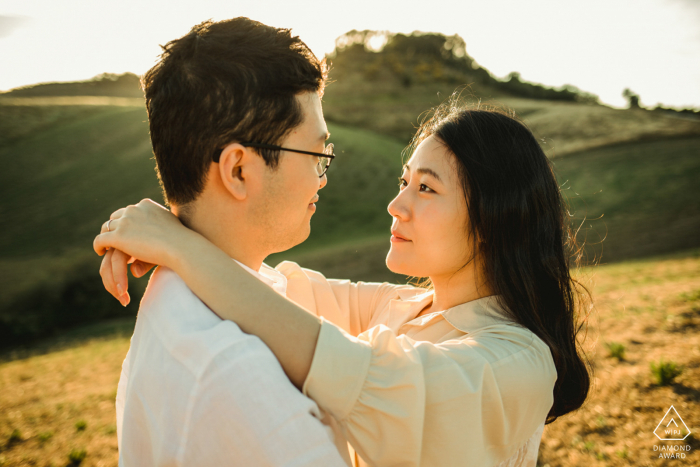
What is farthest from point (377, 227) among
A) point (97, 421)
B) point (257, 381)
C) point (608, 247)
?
point (257, 381)

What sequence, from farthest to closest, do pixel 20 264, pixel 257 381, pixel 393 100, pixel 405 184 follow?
pixel 393 100 < pixel 20 264 < pixel 405 184 < pixel 257 381

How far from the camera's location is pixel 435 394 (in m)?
1.38

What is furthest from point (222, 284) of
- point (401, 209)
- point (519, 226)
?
point (519, 226)

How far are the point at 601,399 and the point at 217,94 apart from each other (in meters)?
5.04

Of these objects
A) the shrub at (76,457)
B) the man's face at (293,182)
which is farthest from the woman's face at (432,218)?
the shrub at (76,457)

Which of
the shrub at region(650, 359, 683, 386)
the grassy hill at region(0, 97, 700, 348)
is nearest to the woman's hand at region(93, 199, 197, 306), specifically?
the shrub at region(650, 359, 683, 386)

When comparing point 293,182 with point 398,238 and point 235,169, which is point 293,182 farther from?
point 398,238

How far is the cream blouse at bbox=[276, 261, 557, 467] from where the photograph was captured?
4.25 feet

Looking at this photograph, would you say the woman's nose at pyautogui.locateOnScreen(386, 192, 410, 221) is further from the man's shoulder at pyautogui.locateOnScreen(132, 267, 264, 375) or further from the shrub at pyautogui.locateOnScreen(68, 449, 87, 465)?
the shrub at pyautogui.locateOnScreen(68, 449, 87, 465)

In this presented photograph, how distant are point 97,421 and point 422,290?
5.24 meters

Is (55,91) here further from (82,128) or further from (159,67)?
(159,67)

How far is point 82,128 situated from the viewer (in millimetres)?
35438

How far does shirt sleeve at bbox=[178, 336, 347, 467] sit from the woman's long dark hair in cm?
129

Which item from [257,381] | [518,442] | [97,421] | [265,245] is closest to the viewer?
[257,381]
